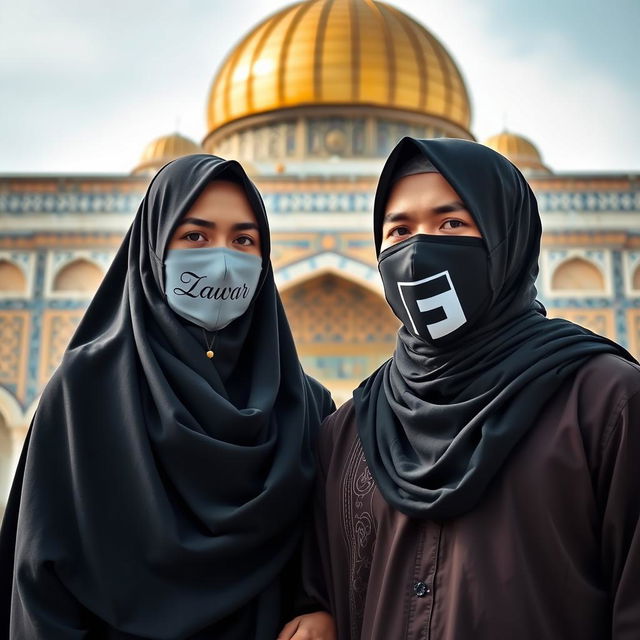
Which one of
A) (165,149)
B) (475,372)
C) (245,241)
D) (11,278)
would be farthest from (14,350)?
(475,372)

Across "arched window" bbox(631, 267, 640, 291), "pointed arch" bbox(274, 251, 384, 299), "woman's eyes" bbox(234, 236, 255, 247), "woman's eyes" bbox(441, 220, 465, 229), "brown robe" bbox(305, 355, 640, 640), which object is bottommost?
"brown robe" bbox(305, 355, 640, 640)

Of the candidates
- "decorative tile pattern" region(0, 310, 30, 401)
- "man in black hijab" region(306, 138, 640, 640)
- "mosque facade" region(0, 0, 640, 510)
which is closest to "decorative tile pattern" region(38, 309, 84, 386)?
"mosque facade" region(0, 0, 640, 510)

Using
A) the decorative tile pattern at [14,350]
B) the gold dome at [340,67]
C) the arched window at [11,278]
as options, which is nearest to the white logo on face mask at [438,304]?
the decorative tile pattern at [14,350]

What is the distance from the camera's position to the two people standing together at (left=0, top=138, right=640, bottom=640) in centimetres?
102

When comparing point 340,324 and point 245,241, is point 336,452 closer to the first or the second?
point 245,241

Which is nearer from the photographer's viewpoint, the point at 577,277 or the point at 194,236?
the point at 194,236

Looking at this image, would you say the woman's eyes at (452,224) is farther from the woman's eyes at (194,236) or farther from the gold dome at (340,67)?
the gold dome at (340,67)

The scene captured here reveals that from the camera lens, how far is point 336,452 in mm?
1307

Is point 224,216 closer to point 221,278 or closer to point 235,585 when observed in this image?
point 221,278

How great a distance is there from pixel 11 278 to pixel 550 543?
7.23 metres

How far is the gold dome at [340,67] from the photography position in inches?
370

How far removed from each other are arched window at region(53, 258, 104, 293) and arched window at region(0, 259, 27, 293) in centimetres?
29

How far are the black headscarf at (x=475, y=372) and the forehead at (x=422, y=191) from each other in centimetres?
3

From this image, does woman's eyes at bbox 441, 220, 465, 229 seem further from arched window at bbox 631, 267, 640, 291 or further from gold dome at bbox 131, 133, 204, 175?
gold dome at bbox 131, 133, 204, 175
